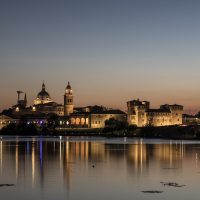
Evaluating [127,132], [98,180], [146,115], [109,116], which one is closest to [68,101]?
[109,116]

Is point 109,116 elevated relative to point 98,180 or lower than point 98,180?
elevated

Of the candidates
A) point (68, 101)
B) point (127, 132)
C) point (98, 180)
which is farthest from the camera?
point (68, 101)

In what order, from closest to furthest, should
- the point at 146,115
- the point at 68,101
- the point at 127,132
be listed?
the point at 127,132 → the point at 146,115 → the point at 68,101

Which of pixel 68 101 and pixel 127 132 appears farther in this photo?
pixel 68 101

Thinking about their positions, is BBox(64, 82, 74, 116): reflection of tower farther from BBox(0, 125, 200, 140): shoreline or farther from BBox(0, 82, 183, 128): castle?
BBox(0, 125, 200, 140): shoreline

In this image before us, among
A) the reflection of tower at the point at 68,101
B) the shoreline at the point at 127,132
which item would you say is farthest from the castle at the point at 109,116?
the shoreline at the point at 127,132

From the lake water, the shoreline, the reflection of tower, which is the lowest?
the lake water

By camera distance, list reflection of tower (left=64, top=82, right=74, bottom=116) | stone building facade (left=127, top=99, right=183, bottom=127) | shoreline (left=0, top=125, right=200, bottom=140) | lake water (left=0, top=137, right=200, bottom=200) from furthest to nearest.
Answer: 1. reflection of tower (left=64, top=82, right=74, bottom=116)
2. stone building facade (left=127, top=99, right=183, bottom=127)
3. shoreline (left=0, top=125, right=200, bottom=140)
4. lake water (left=0, top=137, right=200, bottom=200)

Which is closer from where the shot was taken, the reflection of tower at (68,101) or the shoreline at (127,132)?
the shoreline at (127,132)

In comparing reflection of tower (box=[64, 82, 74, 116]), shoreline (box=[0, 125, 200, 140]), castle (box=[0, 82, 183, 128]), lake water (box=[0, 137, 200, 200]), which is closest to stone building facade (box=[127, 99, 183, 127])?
castle (box=[0, 82, 183, 128])

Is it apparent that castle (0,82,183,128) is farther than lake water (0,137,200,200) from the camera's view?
Yes

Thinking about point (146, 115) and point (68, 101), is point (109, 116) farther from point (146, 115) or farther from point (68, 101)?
point (68, 101)

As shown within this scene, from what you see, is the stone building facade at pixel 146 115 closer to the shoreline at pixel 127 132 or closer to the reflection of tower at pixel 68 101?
the shoreline at pixel 127 132

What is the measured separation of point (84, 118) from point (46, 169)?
142 m
